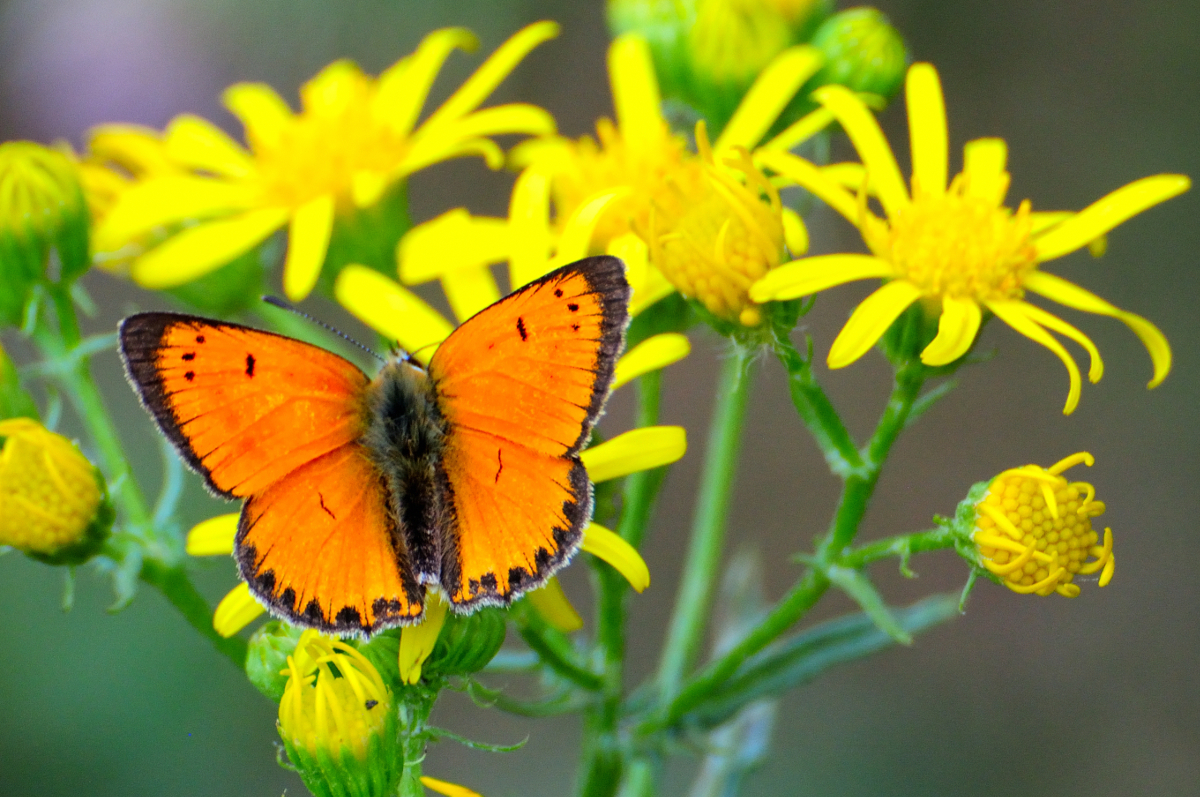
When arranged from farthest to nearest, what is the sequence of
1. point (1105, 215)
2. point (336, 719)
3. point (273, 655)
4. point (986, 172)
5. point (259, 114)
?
point (259, 114) < point (986, 172) < point (1105, 215) < point (273, 655) < point (336, 719)

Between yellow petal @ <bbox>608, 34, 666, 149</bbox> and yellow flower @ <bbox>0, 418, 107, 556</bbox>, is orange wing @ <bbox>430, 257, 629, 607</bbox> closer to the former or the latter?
yellow flower @ <bbox>0, 418, 107, 556</bbox>

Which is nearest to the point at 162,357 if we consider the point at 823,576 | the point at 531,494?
the point at 531,494

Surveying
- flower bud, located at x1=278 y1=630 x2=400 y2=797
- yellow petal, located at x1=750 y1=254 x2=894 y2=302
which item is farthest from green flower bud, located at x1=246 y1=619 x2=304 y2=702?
yellow petal, located at x1=750 y1=254 x2=894 y2=302

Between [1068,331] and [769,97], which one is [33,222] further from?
[1068,331]

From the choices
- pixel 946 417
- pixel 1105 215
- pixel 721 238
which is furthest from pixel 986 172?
pixel 946 417

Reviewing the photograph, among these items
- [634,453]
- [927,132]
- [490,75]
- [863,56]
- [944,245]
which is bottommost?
[634,453]

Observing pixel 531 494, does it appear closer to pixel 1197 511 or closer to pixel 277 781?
pixel 277 781
